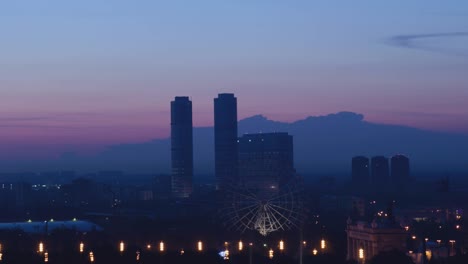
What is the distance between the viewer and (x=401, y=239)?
75.1m

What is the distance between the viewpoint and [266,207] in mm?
78688

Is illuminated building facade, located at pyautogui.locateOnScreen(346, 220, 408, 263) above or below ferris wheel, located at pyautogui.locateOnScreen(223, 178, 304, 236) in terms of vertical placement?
below

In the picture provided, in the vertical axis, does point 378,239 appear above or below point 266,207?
below

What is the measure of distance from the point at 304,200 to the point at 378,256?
73.0 feet

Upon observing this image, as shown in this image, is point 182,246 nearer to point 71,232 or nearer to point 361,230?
point 71,232

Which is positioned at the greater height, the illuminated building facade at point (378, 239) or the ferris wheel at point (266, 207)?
the ferris wheel at point (266, 207)

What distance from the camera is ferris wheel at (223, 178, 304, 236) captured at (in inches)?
3095

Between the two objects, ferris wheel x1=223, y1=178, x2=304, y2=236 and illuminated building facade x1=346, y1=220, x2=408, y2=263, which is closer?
illuminated building facade x1=346, y1=220, x2=408, y2=263

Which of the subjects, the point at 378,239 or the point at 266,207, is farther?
the point at 266,207

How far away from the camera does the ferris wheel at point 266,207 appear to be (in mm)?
78625

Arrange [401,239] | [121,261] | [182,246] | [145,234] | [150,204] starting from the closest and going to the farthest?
[121,261] < [401,239] < [182,246] < [145,234] < [150,204]

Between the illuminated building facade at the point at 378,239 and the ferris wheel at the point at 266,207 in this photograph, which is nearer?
the illuminated building facade at the point at 378,239

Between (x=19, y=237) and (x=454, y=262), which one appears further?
(x=19, y=237)

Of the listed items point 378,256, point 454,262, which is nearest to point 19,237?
point 378,256
